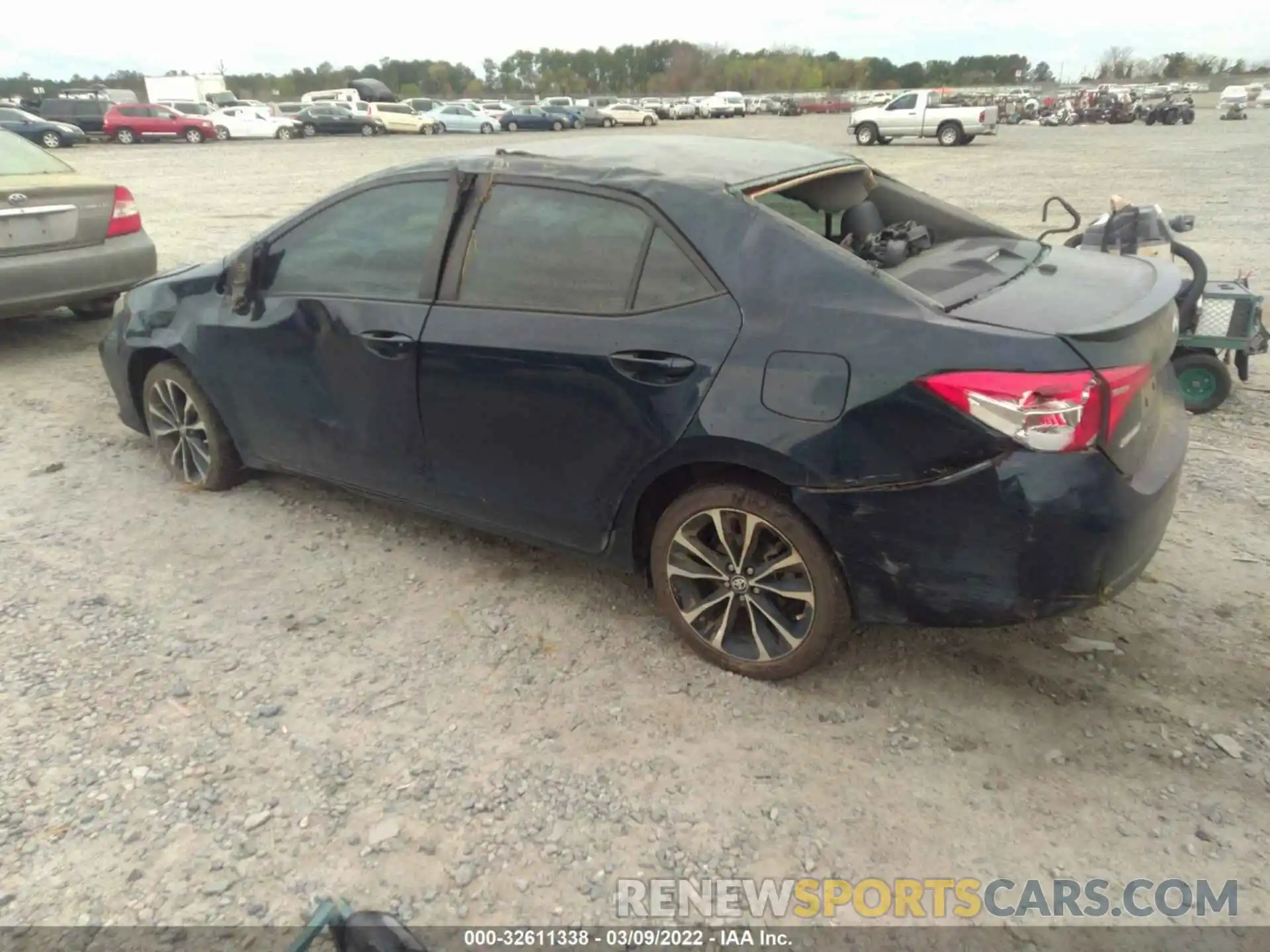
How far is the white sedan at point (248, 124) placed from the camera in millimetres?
38281

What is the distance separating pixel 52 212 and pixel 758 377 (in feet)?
19.0

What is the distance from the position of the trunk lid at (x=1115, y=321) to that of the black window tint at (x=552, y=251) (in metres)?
1.07

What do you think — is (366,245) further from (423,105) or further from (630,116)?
(630,116)

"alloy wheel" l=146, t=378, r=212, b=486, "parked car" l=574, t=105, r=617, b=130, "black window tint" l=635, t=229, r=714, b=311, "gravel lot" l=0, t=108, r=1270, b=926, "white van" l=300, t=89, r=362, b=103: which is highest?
"white van" l=300, t=89, r=362, b=103

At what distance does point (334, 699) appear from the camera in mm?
3059

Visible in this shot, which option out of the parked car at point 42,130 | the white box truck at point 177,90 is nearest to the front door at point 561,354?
the parked car at point 42,130

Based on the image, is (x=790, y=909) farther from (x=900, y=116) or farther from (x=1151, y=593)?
Answer: (x=900, y=116)

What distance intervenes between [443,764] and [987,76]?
124183 mm

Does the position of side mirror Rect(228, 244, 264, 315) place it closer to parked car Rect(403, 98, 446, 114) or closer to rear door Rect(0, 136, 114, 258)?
rear door Rect(0, 136, 114, 258)

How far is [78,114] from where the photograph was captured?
37.2 m

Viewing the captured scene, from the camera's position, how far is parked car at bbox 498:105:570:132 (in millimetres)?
45938

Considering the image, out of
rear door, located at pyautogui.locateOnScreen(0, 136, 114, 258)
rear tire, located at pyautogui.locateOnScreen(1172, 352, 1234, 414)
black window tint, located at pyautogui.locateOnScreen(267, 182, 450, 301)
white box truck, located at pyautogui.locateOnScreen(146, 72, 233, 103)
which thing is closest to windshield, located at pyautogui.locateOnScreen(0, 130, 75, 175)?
rear door, located at pyautogui.locateOnScreen(0, 136, 114, 258)

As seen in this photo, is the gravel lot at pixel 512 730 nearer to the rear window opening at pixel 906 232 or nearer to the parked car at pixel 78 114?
the rear window opening at pixel 906 232

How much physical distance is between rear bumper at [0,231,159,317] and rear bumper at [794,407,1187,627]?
582 cm
